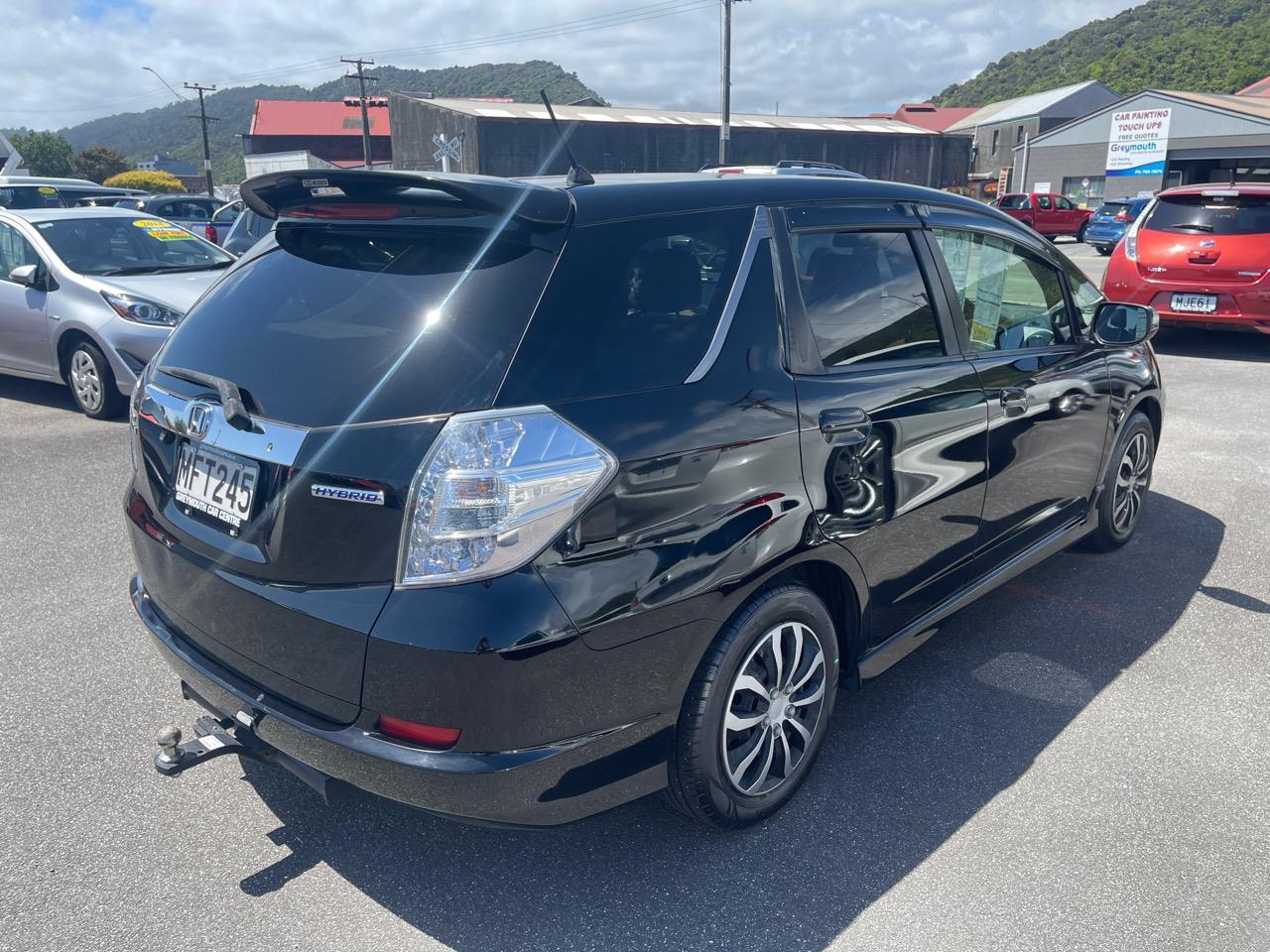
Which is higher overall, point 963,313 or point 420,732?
point 963,313

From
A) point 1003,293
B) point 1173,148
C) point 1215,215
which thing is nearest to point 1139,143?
point 1173,148

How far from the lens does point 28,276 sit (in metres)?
7.48

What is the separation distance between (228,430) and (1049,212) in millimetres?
35233

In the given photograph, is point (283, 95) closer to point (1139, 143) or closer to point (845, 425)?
point (1139, 143)

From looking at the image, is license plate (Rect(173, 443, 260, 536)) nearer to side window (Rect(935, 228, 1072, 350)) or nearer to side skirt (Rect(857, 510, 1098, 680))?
side skirt (Rect(857, 510, 1098, 680))

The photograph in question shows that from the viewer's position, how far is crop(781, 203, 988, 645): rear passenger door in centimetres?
273

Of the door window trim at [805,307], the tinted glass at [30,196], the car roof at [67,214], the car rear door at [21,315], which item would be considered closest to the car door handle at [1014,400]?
the door window trim at [805,307]

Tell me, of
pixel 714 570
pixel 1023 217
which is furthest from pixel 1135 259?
pixel 1023 217

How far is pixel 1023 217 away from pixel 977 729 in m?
32.9

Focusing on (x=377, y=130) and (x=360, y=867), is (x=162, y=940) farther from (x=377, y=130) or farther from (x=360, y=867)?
(x=377, y=130)

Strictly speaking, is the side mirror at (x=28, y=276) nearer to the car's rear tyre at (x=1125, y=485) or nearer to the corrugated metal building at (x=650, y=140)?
the car's rear tyre at (x=1125, y=485)

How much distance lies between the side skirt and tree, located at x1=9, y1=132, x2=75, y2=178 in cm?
10422

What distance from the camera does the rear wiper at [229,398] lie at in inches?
91.4

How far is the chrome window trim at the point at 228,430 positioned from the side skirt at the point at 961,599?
1800 mm
